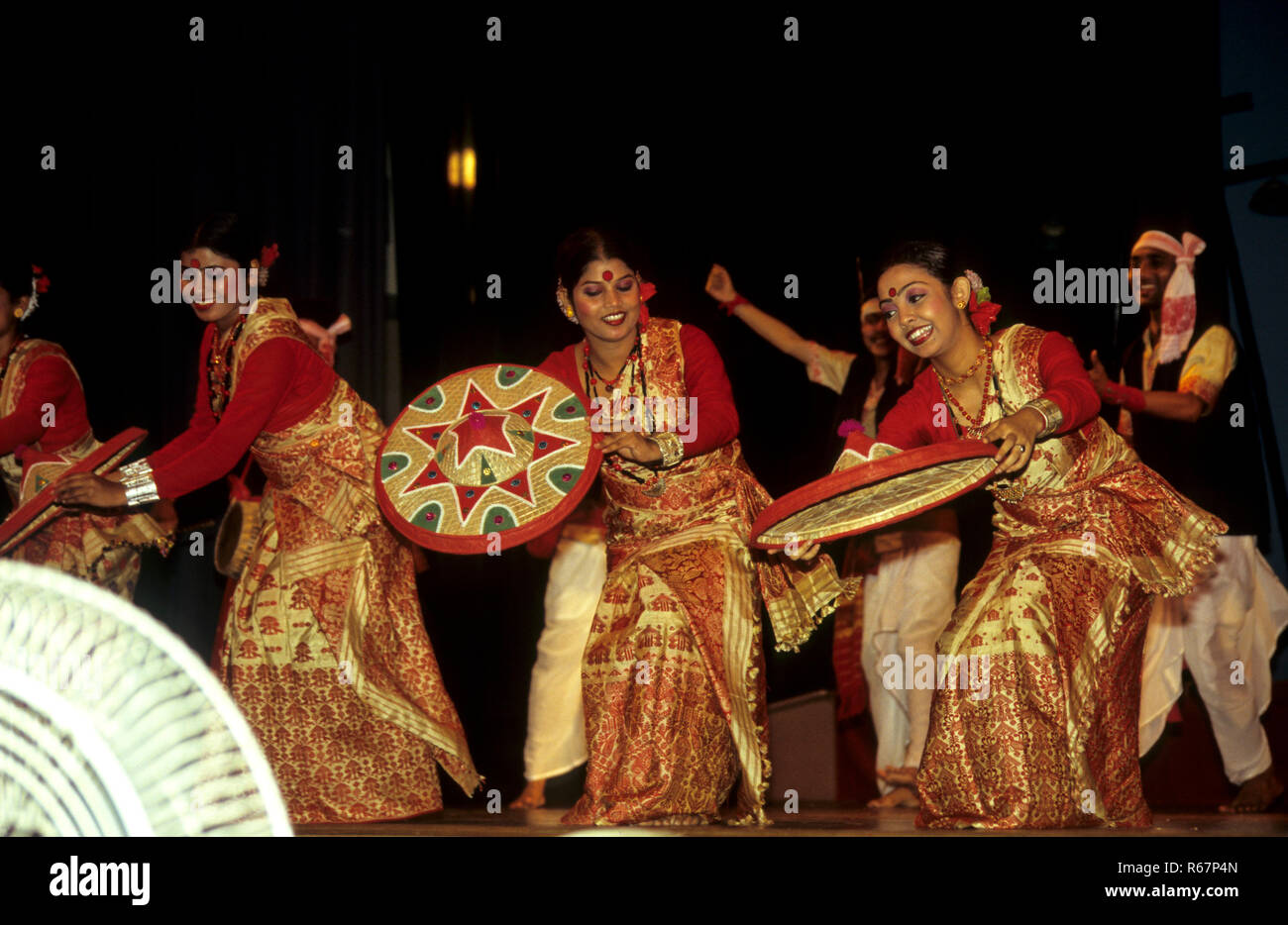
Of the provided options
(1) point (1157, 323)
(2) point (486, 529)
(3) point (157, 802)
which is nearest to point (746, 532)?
→ (2) point (486, 529)

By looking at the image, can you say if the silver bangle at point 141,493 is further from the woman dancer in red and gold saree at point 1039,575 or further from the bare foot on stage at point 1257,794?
the bare foot on stage at point 1257,794

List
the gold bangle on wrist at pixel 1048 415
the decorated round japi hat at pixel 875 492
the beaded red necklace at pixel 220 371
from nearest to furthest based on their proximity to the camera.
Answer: the decorated round japi hat at pixel 875 492, the gold bangle on wrist at pixel 1048 415, the beaded red necklace at pixel 220 371

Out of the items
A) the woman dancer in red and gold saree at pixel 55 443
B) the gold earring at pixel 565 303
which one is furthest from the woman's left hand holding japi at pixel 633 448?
the woman dancer in red and gold saree at pixel 55 443

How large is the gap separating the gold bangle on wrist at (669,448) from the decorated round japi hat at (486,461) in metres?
0.18

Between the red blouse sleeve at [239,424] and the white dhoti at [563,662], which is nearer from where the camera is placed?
the red blouse sleeve at [239,424]

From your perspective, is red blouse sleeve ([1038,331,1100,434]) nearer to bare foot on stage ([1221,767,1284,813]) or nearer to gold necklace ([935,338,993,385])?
gold necklace ([935,338,993,385])

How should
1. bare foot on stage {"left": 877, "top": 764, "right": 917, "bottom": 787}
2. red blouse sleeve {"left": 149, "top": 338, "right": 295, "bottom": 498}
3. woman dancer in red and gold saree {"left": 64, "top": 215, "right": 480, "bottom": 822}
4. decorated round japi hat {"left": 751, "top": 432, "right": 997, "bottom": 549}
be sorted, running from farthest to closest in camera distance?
bare foot on stage {"left": 877, "top": 764, "right": 917, "bottom": 787}
woman dancer in red and gold saree {"left": 64, "top": 215, "right": 480, "bottom": 822}
red blouse sleeve {"left": 149, "top": 338, "right": 295, "bottom": 498}
decorated round japi hat {"left": 751, "top": 432, "right": 997, "bottom": 549}

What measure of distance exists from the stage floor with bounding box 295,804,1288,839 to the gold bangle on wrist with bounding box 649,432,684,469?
924 mm

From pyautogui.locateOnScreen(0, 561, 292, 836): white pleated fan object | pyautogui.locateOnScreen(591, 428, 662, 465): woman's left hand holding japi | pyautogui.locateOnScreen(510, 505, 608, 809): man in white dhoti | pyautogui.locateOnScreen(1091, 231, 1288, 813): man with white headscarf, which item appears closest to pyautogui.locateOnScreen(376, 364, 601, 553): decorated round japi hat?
pyautogui.locateOnScreen(591, 428, 662, 465): woman's left hand holding japi

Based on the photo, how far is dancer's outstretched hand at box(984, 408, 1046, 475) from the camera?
10.5 feet

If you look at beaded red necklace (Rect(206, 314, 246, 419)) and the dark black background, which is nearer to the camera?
beaded red necklace (Rect(206, 314, 246, 419))

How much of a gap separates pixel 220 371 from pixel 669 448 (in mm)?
1391

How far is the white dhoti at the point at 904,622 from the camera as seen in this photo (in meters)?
4.77

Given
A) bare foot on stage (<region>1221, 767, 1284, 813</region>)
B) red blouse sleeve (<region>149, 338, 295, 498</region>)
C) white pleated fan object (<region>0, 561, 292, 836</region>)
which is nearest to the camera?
white pleated fan object (<region>0, 561, 292, 836</region>)
